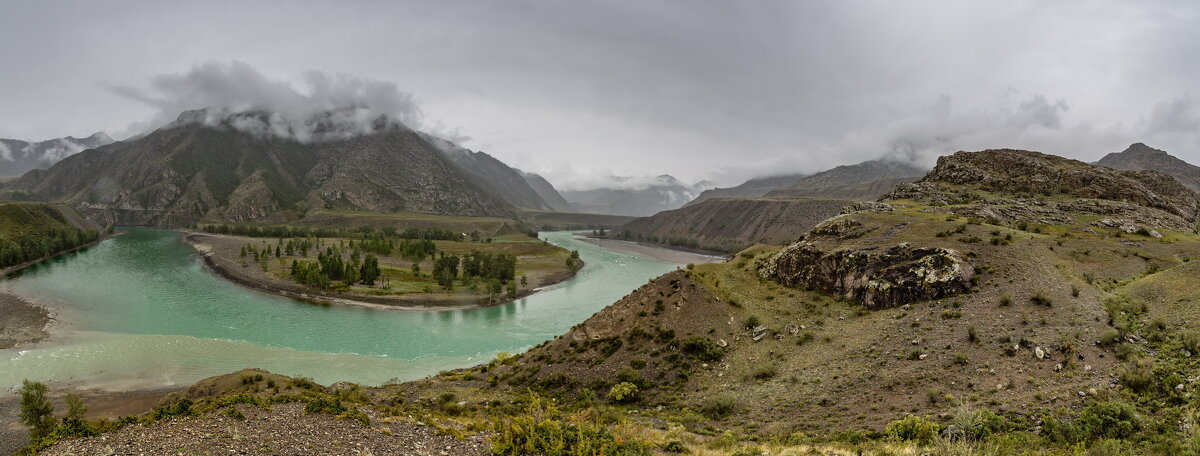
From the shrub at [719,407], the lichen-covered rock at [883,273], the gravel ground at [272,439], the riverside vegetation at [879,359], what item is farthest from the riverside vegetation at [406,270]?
the gravel ground at [272,439]

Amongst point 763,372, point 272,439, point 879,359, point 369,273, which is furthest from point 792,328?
point 369,273

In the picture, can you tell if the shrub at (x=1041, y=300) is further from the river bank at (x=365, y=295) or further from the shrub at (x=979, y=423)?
the river bank at (x=365, y=295)

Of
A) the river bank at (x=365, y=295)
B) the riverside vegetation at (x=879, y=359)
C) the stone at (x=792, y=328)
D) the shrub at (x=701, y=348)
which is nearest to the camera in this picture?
the riverside vegetation at (x=879, y=359)

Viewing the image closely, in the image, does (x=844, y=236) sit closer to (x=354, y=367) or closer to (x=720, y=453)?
(x=720, y=453)

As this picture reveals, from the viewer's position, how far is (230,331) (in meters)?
61.0

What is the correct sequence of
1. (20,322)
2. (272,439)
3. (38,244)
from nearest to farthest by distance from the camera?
(272,439) → (20,322) → (38,244)

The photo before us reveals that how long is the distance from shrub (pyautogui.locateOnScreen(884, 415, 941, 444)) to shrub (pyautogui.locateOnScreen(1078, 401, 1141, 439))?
152 inches

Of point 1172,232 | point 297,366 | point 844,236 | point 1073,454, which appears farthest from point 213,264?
point 1172,232

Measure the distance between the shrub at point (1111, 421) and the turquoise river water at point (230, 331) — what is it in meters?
48.2

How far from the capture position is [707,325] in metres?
34.2

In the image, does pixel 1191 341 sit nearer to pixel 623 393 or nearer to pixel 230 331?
pixel 623 393

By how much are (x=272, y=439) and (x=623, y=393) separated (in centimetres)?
1825

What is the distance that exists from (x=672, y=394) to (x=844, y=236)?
26977mm

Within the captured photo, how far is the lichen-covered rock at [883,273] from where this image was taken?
3055 cm
